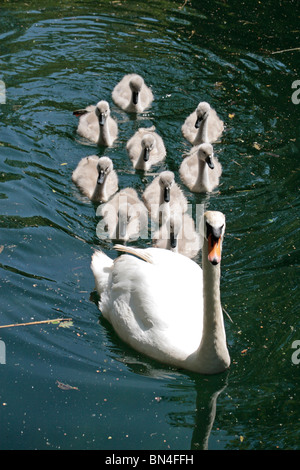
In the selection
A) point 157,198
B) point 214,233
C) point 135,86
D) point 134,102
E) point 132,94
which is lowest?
point 157,198

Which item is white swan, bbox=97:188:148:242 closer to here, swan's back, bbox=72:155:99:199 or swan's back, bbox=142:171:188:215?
swan's back, bbox=142:171:188:215

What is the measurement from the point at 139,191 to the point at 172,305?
294 cm

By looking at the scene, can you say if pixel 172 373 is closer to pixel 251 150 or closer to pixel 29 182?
pixel 29 182

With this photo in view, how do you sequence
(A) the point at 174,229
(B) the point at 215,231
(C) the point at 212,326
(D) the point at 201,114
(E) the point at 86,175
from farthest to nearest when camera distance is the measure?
(D) the point at 201,114
(E) the point at 86,175
(A) the point at 174,229
(C) the point at 212,326
(B) the point at 215,231

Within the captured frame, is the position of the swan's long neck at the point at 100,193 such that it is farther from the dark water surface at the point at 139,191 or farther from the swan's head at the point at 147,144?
the swan's head at the point at 147,144

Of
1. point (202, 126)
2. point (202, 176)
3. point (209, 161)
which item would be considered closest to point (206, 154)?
point (209, 161)

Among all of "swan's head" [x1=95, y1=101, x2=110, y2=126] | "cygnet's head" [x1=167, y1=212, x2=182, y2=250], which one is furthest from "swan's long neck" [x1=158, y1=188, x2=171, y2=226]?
"swan's head" [x1=95, y1=101, x2=110, y2=126]

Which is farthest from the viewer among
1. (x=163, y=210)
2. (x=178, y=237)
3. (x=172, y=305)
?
(x=163, y=210)

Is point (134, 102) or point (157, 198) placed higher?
point (134, 102)

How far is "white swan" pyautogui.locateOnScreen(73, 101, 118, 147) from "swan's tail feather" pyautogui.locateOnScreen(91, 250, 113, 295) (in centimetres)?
254

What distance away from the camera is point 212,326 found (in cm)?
568

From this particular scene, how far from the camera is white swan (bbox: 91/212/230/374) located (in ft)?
18.5

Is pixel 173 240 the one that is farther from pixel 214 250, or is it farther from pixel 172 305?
pixel 214 250

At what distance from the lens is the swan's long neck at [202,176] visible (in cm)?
842
